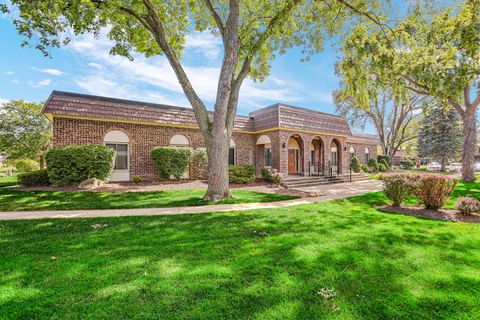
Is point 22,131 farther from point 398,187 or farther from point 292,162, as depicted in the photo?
point 398,187

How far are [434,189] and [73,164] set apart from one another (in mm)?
13905

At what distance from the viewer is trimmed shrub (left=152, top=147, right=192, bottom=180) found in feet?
42.4

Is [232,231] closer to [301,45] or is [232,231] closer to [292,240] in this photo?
[292,240]

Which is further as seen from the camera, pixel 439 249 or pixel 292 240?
pixel 292 240

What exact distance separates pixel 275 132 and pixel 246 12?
7339mm

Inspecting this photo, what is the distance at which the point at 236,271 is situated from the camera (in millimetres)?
2975

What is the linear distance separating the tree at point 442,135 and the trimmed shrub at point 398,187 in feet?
84.7

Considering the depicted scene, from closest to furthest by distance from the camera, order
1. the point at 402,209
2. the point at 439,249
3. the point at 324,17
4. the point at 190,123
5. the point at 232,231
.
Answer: the point at 439,249, the point at 232,231, the point at 402,209, the point at 324,17, the point at 190,123

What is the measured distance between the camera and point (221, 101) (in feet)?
27.0

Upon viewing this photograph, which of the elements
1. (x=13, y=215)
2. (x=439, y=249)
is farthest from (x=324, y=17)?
(x=13, y=215)

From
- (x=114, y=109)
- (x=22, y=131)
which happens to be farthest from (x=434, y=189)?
(x=22, y=131)

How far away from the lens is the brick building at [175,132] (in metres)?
11.9

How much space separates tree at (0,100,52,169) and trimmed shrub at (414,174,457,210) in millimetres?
27244

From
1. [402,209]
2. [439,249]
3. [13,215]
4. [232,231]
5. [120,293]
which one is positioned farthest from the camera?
[402,209]
